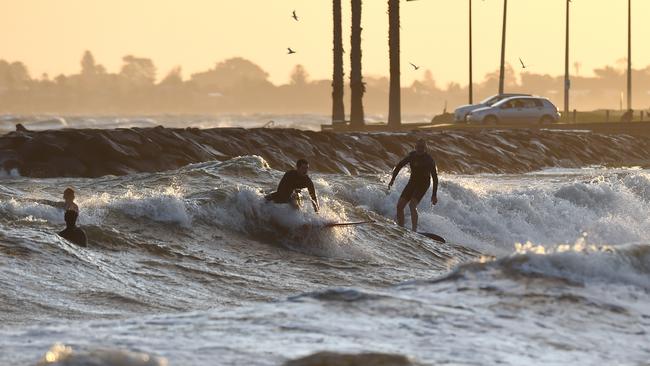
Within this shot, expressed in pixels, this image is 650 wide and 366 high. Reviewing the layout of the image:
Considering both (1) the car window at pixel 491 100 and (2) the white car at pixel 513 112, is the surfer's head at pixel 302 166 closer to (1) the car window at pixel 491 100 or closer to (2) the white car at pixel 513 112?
(2) the white car at pixel 513 112

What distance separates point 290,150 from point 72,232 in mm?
16726

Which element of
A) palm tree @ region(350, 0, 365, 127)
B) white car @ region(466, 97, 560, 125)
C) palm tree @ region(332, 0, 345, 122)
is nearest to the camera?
palm tree @ region(350, 0, 365, 127)

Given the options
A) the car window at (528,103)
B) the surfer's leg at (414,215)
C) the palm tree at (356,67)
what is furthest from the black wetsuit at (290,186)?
the car window at (528,103)

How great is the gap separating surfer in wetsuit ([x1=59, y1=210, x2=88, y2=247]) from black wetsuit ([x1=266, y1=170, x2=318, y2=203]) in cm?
439

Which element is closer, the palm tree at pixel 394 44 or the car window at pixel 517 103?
the palm tree at pixel 394 44

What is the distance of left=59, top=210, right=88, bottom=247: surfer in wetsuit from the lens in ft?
54.6

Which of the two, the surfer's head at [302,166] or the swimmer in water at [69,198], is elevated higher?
the surfer's head at [302,166]

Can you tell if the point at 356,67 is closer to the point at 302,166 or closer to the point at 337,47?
the point at 337,47

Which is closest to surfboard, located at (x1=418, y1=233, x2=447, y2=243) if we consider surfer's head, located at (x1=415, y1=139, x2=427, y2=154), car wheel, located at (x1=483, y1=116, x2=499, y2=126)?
surfer's head, located at (x1=415, y1=139, x2=427, y2=154)

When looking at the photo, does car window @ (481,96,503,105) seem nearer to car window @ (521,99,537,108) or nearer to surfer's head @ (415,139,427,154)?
car window @ (521,99,537,108)

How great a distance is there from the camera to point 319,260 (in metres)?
19.0

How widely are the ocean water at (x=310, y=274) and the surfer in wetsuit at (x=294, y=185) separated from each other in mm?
205

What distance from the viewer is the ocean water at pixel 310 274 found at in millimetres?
9617

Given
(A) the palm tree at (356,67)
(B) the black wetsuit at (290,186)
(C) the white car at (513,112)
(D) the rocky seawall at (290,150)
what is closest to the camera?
(B) the black wetsuit at (290,186)
